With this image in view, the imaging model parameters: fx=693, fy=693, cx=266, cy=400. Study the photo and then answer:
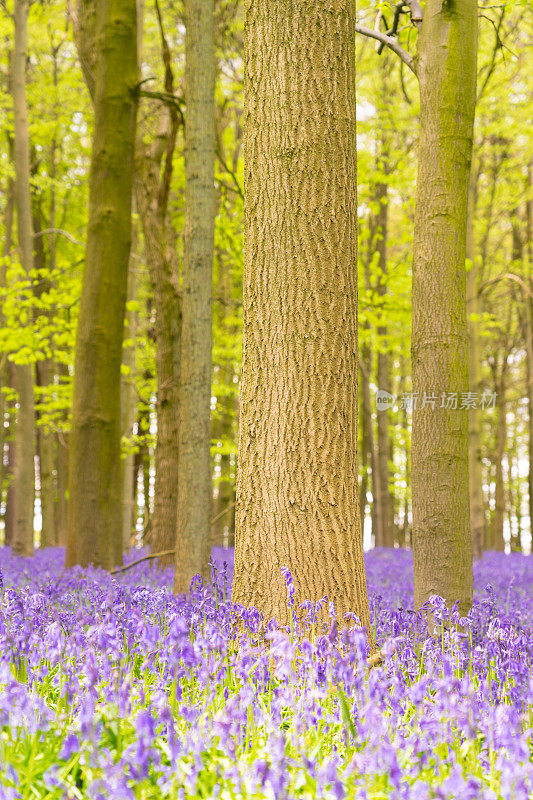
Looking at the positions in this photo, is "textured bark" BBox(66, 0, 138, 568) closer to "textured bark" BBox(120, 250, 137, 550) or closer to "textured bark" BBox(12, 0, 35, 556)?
"textured bark" BBox(12, 0, 35, 556)

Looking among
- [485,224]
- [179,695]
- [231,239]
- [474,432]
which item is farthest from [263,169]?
[485,224]

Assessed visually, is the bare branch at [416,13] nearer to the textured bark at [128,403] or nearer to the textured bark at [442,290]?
the textured bark at [442,290]

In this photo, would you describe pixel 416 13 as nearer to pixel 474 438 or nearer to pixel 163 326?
pixel 163 326

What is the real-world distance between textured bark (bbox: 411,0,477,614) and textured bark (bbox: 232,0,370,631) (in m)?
1.45

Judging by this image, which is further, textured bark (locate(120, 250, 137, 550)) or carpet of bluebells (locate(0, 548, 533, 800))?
textured bark (locate(120, 250, 137, 550))

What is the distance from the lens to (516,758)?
1960mm

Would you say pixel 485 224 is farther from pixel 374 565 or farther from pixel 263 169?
pixel 263 169

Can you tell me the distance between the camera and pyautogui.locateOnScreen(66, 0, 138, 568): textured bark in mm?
7285

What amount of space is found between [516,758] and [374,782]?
45 cm

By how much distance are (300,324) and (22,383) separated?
8.49 meters

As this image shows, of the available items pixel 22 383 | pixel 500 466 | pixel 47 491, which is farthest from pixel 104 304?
pixel 500 466

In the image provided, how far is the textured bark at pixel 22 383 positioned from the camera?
10758mm

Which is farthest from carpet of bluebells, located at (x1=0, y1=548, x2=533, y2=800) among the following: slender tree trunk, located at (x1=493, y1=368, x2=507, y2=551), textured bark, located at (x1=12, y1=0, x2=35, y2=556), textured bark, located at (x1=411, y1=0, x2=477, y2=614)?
slender tree trunk, located at (x1=493, y1=368, x2=507, y2=551)

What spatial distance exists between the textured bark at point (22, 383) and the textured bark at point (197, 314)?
221 inches
